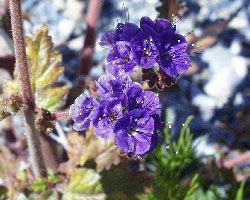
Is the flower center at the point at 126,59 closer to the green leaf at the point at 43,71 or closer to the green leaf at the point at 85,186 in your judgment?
the green leaf at the point at 43,71

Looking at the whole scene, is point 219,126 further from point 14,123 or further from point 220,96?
point 14,123

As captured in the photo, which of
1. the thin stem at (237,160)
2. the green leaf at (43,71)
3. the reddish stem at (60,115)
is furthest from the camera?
the thin stem at (237,160)

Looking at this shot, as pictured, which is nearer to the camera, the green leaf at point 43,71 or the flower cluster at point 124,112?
the flower cluster at point 124,112

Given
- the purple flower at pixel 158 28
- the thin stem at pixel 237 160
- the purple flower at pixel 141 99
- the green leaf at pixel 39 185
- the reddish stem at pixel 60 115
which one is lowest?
the thin stem at pixel 237 160

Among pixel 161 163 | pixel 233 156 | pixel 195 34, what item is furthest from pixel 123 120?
pixel 195 34

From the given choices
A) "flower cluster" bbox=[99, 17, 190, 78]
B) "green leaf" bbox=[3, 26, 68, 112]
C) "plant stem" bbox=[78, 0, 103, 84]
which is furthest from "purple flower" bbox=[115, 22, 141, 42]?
"plant stem" bbox=[78, 0, 103, 84]

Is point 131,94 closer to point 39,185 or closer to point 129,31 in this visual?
point 129,31

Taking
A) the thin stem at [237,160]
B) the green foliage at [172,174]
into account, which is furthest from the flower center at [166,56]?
the thin stem at [237,160]
